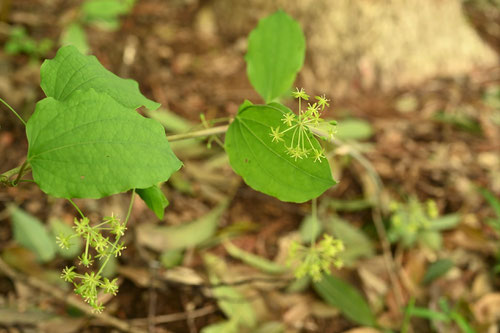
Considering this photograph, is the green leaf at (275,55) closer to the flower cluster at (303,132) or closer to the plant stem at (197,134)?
the plant stem at (197,134)

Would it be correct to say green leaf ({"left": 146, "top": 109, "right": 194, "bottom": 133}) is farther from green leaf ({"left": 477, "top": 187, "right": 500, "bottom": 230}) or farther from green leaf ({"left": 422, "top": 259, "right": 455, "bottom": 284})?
green leaf ({"left": 477, "top": 187, "right": 500, "bottom": 230})

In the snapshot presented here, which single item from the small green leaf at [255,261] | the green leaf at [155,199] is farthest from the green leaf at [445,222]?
the green leaf at [155,199]

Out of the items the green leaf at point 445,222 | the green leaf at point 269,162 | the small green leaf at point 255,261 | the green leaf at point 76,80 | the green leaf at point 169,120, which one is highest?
the green leaf at point 76,80

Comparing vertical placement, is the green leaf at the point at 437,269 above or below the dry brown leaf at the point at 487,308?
above

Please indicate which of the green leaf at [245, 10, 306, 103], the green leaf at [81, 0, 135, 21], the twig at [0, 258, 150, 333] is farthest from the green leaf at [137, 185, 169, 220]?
the green leaf at [81, 0, 135, 21]

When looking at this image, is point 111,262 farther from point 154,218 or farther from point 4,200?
point 4,200

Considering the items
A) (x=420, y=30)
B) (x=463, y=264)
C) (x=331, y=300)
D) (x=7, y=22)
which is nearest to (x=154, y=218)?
(x=331, y=300)

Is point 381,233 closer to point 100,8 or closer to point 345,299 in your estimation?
point 345,299
